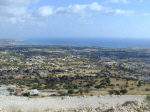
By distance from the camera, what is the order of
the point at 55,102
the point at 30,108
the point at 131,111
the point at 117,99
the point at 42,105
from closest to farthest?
the point at 131,111 < the point at 30,108 < the point at 42,105 < the point at 55,102 < the point at 117,99

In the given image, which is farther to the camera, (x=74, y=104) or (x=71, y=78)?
(x=71, y=78)

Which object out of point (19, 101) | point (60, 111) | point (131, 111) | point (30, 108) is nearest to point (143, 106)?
point (131, 111)

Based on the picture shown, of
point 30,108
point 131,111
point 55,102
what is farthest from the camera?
point 55,102

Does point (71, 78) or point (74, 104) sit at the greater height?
point (74, 104)

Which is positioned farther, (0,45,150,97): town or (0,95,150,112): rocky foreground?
(0,45,150,97): town

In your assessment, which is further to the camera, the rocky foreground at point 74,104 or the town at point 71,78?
the town at point 71,78

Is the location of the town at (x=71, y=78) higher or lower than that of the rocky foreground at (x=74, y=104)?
lower

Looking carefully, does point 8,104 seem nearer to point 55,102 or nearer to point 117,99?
point 55,102

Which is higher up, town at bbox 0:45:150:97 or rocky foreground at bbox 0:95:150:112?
rocky foreground at bbox 0:95:150:112
